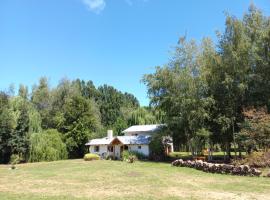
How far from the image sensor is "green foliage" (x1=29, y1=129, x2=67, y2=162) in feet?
128

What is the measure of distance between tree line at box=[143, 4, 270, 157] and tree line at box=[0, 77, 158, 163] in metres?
16.0

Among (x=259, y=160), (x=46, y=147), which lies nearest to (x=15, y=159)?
(x=46, y=147)

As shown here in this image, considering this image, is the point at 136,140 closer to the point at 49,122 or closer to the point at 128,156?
the point at 128,156

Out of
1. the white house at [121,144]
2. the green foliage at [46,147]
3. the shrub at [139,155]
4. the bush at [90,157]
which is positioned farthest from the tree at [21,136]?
the shrub at [139,155]

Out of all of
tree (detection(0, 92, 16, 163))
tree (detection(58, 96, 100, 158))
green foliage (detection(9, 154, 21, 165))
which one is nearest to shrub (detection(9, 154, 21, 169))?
green foliage (detection(9, 154, 21, 165))

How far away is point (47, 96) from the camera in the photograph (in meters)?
55.5

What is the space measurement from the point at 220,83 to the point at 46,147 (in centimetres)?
2272

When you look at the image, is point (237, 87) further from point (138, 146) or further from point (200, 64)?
point (138, 146)

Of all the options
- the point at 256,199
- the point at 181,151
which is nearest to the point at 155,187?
the point at 256,199

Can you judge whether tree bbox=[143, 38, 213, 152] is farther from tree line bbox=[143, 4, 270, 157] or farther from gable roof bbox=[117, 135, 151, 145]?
gable roof bbox=[117, 135, 151, 145]

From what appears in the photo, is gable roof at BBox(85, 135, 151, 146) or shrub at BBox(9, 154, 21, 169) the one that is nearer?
shrub at BBox(9, 154, 21, 169)

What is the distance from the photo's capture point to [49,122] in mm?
52531

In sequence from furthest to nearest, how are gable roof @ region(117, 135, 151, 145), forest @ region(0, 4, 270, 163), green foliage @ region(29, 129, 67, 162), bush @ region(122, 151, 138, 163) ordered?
gable roof @ region(117, 135, 151, 145) < green foliage @ region(29, 129, 67, 162) < bush @ region(122, 151, 138, 163) < forest @ region(0, 4, 270, 163)

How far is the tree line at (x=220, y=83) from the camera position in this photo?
31.4 meters
